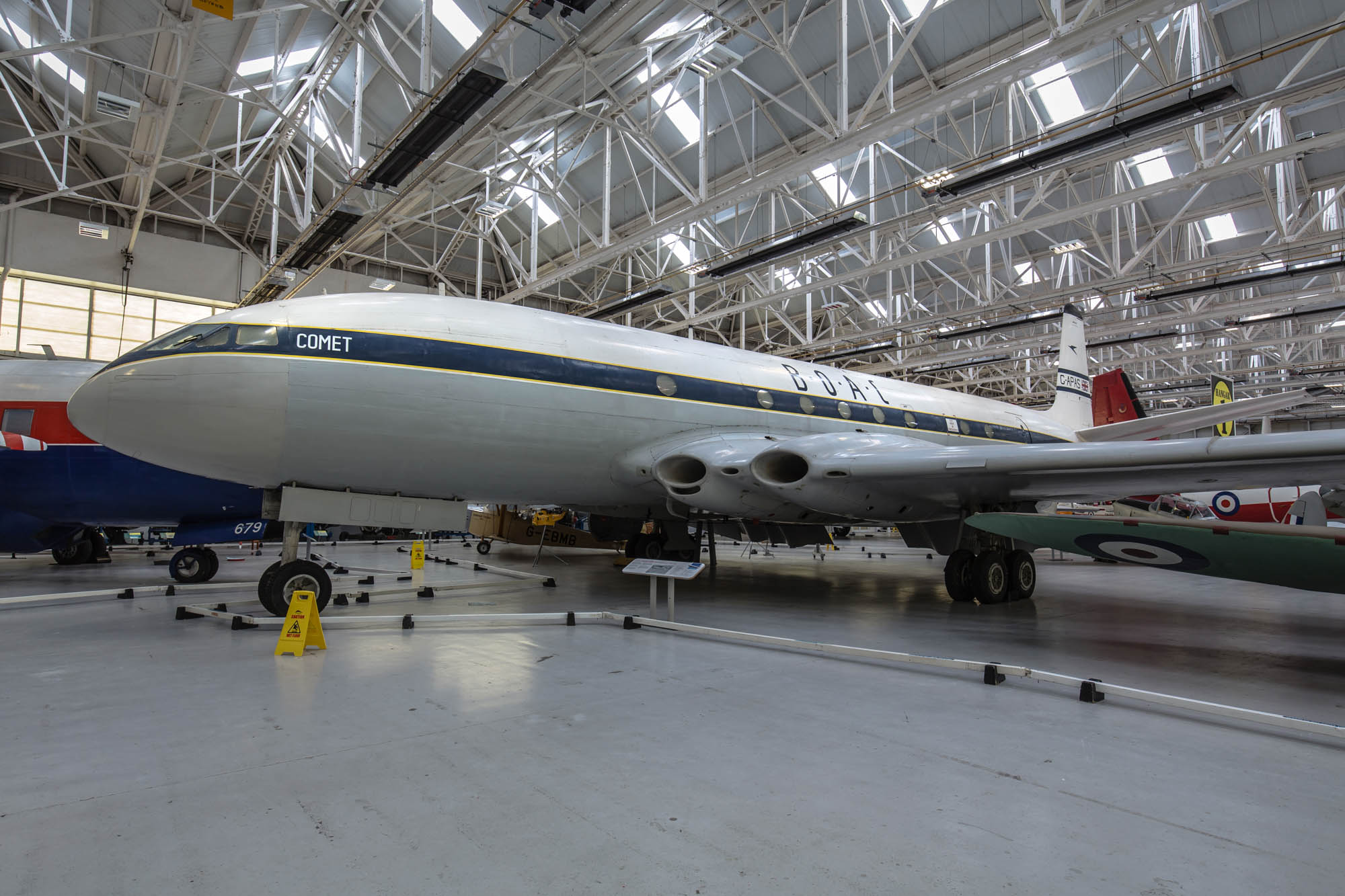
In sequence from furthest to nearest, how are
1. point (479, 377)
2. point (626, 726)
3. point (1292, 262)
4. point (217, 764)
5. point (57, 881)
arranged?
point (1292, 262) < point (479, 377) < point (626, 726) < point (217, 764) < point (57, 881)

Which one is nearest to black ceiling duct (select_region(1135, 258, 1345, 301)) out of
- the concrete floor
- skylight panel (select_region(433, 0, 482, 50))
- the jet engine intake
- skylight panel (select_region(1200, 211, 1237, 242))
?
skylight panel (select_region(1200, 211, 1237, 242))

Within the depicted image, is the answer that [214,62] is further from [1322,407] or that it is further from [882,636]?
[1322,407]

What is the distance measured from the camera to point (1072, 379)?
14.5m

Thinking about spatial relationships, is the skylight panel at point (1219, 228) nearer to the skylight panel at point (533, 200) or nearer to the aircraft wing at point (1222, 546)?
the skylight panel at point (533, 200)

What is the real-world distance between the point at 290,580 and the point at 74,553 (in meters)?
9.22

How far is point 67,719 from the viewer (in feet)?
12.0

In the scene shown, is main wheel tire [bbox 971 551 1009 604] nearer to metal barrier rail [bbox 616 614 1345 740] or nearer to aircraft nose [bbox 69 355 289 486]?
metal barrier rail [bbox 616 614 1345 740]

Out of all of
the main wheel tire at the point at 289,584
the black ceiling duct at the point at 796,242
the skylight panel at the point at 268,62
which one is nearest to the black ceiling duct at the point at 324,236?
the skylight panel at the point at 268,62

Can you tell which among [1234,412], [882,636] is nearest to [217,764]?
[882,636]

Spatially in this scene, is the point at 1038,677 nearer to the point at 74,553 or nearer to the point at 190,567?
the point at 190,567

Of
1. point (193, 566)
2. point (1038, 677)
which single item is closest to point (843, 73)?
point (1038, 677)

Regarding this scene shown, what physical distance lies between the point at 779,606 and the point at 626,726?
189 inches

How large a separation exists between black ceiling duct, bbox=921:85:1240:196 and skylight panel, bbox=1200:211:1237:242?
48.2ft

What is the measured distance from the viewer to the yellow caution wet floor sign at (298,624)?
204 inches
